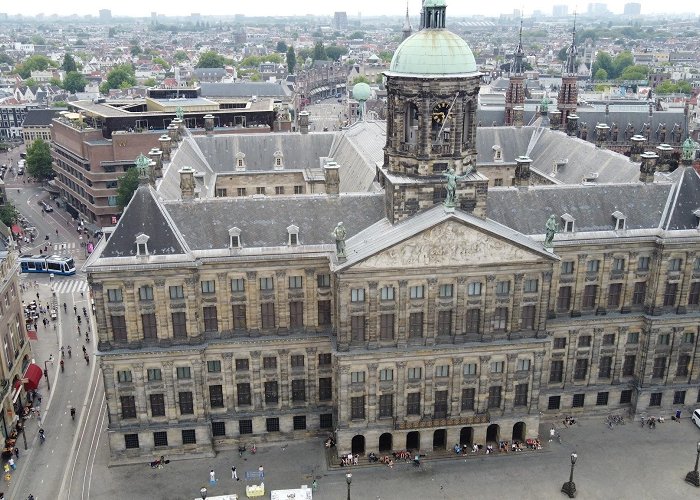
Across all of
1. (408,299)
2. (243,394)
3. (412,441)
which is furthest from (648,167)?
(243,394)

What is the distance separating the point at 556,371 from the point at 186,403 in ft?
131

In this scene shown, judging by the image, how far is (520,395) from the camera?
77.2 metres

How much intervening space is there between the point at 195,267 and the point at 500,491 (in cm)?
3650

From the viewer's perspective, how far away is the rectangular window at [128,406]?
244ft

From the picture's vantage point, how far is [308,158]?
110m

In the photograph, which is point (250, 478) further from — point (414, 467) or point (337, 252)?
point (337, 252)

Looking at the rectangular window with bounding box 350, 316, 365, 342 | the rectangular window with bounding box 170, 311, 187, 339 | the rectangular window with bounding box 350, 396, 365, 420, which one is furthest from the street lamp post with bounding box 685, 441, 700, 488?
the rectangular window with bounding box 170, 311, 187, 339

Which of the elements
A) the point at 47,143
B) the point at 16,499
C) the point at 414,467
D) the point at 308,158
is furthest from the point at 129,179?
the point at 414,467

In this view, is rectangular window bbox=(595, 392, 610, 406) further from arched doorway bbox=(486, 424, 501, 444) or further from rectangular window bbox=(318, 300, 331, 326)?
rectangular window bbox=(318, 300, 331, 326)

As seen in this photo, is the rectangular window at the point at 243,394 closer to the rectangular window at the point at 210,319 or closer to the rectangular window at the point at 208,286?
the rectangular window at the point at 210,319

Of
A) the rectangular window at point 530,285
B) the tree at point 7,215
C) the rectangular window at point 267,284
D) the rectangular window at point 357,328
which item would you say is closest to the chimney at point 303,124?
the rectangular window at point 267,284

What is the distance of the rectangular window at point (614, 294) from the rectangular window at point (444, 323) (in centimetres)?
1908

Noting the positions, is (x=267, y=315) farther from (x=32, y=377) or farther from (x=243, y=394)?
(x=32, y=377)

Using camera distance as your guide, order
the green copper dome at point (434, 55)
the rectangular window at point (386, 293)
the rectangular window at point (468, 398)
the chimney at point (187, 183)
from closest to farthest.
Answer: the green copper dome at point (434, 55) → the rectangular window at point (386, 293) → the chimney at point (187, 183) → the rectangular window at point (468, 398)
